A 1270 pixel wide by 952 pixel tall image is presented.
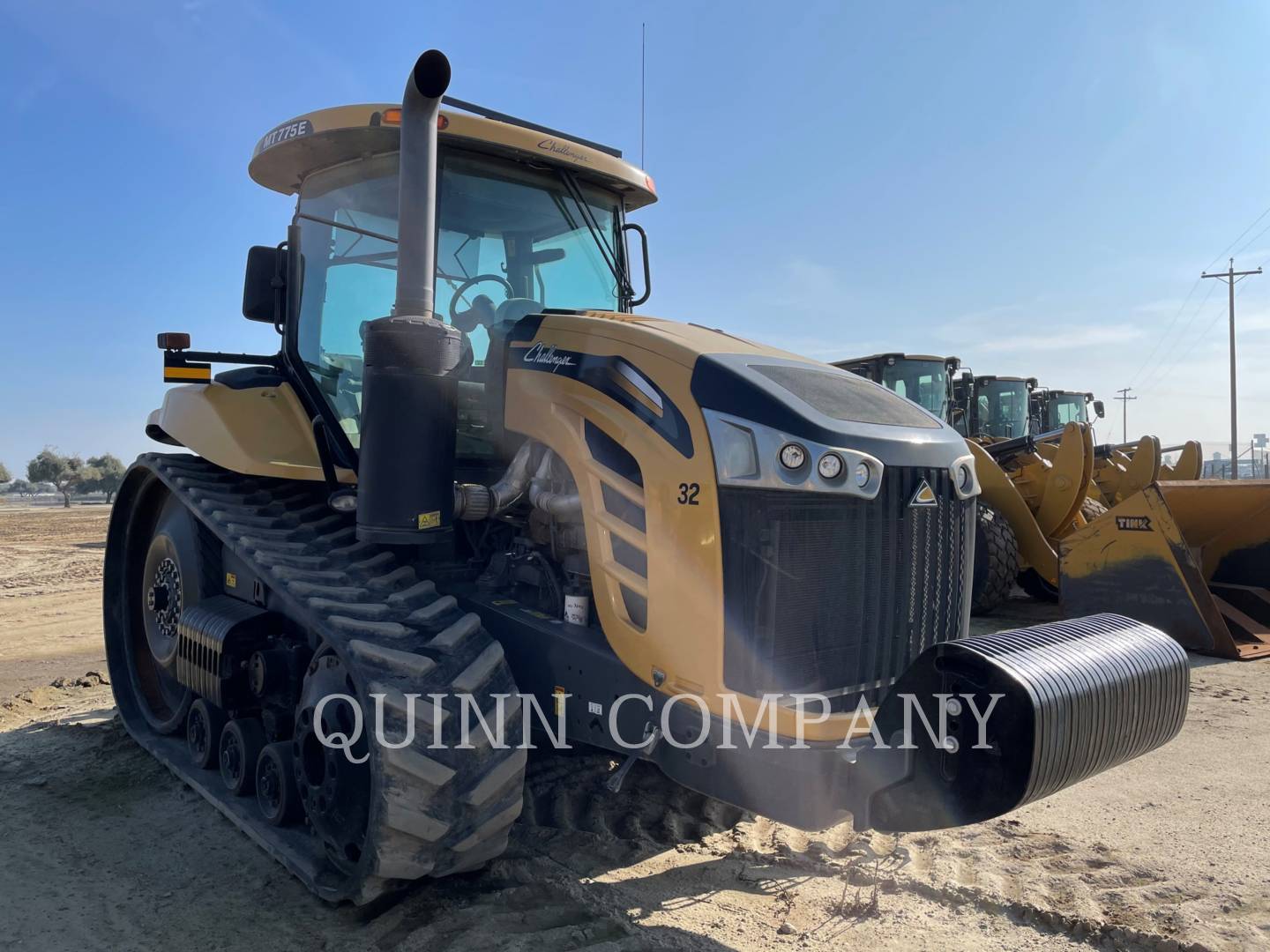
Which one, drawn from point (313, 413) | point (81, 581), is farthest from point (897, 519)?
point (81, 581)

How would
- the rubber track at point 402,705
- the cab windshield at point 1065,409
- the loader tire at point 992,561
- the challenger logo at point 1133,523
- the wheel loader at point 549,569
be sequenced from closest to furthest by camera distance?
the wheel loader at point 549,569 → the rubber track at point 402,705 → the challenger logo at point 1133,523 → the loader tire at point 992,561 → the cab windshield at point 1065,409

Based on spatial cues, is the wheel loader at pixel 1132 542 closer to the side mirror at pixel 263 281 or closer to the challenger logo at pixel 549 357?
the challenger logo at pixel 549 357

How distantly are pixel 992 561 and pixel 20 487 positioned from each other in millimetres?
90795

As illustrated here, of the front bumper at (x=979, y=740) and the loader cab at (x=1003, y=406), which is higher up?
the loader cab at (x=1003, y=406)

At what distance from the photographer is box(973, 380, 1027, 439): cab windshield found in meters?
15.9

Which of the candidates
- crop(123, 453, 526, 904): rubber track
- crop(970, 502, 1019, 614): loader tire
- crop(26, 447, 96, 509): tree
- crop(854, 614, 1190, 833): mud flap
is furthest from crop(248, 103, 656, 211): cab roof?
crop(26, 447, 96, 509): tree

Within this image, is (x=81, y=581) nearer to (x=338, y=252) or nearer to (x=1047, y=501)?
(x=338, y=252)

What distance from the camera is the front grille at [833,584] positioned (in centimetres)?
281

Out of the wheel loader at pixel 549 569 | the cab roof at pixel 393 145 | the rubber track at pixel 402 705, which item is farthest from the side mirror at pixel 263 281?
the rubber track at pixel 402 705

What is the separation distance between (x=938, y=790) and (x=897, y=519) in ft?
2.77

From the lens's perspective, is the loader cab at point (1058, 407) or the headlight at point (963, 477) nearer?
the headlight at point (963, 477)

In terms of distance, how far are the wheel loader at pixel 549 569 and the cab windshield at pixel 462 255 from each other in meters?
0.02

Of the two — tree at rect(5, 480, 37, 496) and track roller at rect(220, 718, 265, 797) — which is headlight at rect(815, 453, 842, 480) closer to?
track roller at rect(220, 718, 265, 797)

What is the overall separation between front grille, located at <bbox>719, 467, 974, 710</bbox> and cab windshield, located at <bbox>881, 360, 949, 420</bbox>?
31.5ft
